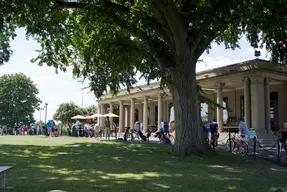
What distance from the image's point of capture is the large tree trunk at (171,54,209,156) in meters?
12.6

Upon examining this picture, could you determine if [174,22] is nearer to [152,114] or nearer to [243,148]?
[243,148]

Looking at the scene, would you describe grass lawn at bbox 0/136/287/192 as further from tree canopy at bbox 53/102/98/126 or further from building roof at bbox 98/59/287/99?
tree canopy at bbox 53/102/98/126

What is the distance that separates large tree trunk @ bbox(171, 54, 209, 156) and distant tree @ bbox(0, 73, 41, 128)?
5635 cm

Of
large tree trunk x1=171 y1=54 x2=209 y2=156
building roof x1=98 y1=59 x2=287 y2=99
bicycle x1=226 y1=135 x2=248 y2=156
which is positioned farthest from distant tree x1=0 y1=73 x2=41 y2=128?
large tree trunk x1=171 y1=54 x2=209 y2=156

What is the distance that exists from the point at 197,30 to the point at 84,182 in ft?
28.4

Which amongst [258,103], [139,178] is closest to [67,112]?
[258,103]

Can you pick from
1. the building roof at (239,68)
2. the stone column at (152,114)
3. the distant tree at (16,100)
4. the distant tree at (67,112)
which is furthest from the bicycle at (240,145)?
the distant tree at (16,100)

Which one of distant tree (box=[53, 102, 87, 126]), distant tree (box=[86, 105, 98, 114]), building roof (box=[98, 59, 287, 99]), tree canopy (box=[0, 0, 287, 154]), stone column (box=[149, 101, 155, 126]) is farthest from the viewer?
distant tree (box=[86, 105, 98, 114])

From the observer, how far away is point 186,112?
12727mm

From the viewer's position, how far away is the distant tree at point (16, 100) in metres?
62.6

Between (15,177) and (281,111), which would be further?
(281,111)

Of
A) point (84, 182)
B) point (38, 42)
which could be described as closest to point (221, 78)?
point (38, 42)

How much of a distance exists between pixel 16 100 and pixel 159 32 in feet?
186

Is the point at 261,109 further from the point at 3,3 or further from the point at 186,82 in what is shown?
the point at 3,3
